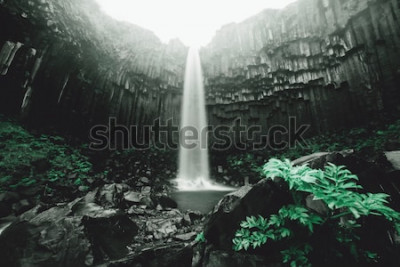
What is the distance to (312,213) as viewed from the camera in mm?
2152

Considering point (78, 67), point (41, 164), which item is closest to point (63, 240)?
point (41, 164)

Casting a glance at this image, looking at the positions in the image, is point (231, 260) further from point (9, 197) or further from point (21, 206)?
point (9, 197)

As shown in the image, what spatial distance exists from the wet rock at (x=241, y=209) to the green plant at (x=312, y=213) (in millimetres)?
190

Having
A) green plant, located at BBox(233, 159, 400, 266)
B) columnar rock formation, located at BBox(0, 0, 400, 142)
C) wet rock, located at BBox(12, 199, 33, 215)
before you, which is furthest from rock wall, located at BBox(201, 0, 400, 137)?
wet rock, located at BBox(12, 199, 33, 215)

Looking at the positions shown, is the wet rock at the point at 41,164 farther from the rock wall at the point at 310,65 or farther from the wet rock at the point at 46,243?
the rock wall at the point at 310,65

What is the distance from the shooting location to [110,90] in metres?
12.3

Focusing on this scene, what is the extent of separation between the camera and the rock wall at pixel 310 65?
1050cm

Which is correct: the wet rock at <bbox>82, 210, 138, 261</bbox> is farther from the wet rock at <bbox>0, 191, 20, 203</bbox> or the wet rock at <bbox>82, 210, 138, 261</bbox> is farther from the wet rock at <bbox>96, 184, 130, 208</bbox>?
the wet rock at <bbox>0, 191, 20, 203</bbox>

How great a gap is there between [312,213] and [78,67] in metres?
12.2

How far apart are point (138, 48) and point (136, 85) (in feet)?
10.2

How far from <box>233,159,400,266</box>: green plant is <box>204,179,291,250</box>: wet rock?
0.62 feet

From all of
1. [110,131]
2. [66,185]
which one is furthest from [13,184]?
[110,131]

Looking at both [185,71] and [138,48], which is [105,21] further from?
[185,71]

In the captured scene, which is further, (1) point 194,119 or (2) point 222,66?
(1) point 194,119
